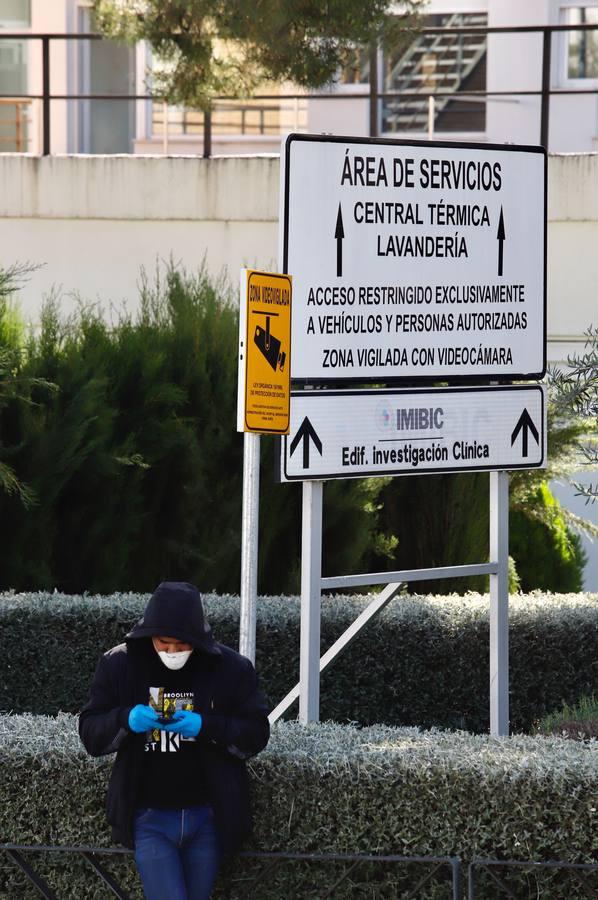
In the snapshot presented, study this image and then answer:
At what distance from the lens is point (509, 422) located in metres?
5.92

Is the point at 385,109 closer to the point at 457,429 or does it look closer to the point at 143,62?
the point at 143,62

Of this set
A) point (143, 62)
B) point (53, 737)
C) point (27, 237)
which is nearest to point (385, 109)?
point (143, 62)

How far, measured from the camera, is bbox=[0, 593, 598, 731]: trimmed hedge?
687cm

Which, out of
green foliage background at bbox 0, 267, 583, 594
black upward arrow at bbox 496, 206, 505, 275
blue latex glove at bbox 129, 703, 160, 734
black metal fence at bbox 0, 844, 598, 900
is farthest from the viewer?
green foliage background at bbox 0, 267, 583, 594

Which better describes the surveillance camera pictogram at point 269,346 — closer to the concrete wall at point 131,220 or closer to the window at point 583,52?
the concrete wall at point 131,220

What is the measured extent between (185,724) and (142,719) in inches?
4.4

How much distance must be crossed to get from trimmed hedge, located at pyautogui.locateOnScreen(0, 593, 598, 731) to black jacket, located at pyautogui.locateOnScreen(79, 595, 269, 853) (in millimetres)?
2827

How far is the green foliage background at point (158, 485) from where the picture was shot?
8.13 meters

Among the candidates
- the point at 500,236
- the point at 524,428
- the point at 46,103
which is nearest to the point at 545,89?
the point at 46,103

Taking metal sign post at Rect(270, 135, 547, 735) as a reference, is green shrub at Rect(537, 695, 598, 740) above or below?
below

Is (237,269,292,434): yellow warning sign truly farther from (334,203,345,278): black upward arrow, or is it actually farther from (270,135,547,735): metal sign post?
(334,203,345,278): black upward arrow

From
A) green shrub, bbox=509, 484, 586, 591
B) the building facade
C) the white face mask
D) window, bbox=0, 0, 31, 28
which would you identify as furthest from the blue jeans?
window, bbox=0, 0, 31, 28

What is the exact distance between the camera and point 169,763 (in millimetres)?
3957

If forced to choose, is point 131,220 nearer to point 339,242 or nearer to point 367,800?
point 339,242
